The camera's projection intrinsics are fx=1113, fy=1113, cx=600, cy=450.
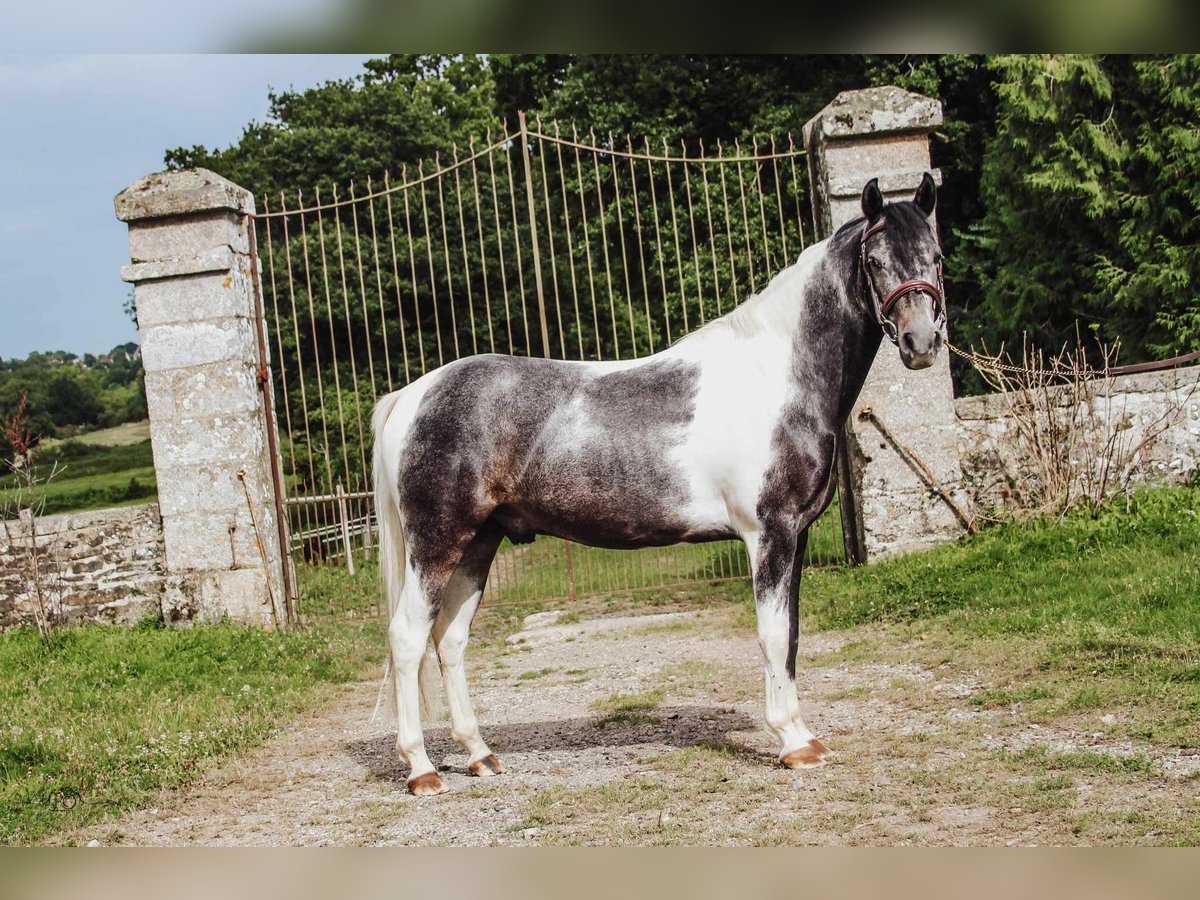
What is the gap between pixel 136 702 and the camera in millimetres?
6566

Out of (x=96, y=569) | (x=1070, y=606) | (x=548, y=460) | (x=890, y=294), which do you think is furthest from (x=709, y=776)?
(x=96, y=569)

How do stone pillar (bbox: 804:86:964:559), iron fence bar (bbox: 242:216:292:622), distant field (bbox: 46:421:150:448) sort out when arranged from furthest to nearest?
distant field (bbox: 46:421:150:448) → iron fence bar (bbox: 242:216:292:622) → stone pillar (bbox: 804:86:964:559)

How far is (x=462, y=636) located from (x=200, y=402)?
14.7ft

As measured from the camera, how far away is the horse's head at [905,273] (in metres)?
4.52

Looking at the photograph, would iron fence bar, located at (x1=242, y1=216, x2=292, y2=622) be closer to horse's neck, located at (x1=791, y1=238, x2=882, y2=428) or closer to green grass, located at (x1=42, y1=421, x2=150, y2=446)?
horse's neck, located at (x1=791, y1=238, x2=882, y2=428)

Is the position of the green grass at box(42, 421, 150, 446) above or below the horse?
above

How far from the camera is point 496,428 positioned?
16.2ft

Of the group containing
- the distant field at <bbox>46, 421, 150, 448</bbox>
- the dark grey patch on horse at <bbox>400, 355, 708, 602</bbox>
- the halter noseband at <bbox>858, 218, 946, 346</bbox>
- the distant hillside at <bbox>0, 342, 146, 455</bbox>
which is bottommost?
the dark grey patch on horse at <bbox>400, 355, 708, 602</bbox>

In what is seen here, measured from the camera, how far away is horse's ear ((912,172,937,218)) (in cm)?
468

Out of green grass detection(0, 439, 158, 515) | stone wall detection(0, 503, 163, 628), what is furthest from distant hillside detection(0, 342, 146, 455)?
stone wall detection(0, 503, 163, 628)

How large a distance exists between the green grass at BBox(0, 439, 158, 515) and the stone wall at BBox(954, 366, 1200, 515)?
1221 cm

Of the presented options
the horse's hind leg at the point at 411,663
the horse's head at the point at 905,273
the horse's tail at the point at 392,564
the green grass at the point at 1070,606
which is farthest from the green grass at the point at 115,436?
the horse's head at the point at 905,273

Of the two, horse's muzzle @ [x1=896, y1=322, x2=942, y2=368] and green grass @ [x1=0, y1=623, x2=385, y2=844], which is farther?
green grass @ [x1=0, y1=623, x2=385, y2=844]

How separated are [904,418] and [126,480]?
15491 millimetres
